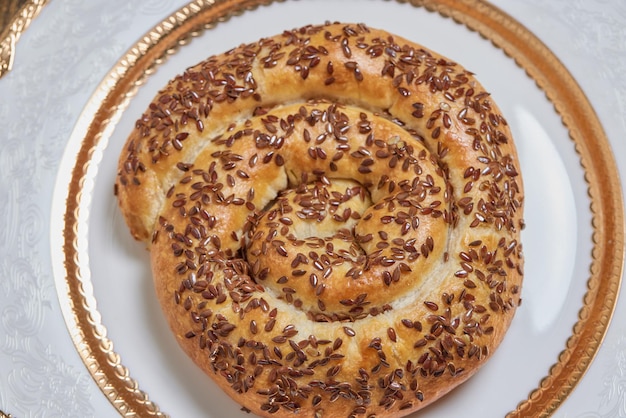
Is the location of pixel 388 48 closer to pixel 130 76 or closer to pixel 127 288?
pixel 130 76

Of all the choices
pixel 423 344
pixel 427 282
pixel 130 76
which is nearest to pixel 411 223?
pixel 427 282

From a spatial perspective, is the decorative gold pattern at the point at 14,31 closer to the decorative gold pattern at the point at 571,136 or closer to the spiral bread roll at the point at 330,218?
the decorative gold pattern at the point at 571,136

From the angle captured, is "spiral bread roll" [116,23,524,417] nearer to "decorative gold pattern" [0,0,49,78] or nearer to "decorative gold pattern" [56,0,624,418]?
"decorative gold pattern" [56,0,624,418]

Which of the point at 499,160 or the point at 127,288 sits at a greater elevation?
the point at 499,160

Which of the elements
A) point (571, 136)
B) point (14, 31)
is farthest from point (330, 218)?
point (14, 31)

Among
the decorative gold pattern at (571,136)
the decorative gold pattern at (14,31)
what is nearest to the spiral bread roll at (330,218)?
the decorative gold pattern at (571,136)

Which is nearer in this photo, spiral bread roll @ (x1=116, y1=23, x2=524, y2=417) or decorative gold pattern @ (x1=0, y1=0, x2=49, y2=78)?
spiral bread roll @ (x1=116, y1=23, x2=524, y2=417)

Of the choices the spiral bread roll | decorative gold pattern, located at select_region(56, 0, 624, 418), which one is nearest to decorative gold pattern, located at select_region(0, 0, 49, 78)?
decorative gold pattern, located at select_region(56, 0, 624, 418)
